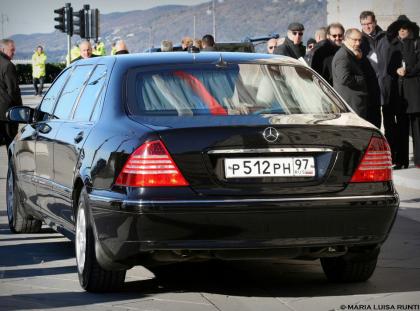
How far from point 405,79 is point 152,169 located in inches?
425

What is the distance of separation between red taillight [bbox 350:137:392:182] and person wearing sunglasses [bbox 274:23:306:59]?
922cm

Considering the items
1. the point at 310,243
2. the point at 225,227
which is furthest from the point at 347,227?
the point at 225,227

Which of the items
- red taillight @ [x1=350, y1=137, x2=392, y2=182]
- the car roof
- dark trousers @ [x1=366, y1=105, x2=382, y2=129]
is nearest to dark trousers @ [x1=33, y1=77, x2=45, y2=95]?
dark trousers @ [x1=366, y1=105, x2=382, y2=129]

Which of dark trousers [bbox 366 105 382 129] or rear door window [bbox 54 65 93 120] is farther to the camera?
dark trousers [bbox 366 105 382 129]

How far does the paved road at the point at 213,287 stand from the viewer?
669cm

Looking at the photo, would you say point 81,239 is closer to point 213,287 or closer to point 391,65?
point 213,287

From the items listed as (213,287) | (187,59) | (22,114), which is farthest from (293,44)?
(213,287)

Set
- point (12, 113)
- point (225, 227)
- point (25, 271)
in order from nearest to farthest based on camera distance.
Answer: point (225, 227) < point (25, 271) < point (12, 113)

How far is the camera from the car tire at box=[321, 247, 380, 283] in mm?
7355

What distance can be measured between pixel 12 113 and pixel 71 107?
4.47 ft

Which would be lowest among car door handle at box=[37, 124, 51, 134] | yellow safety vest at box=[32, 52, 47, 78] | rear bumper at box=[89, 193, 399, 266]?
yellow safety vest at box=[32, 52, 47, 78]

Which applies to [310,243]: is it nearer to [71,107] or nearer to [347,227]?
[347,227]

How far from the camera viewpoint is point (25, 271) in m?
8.08

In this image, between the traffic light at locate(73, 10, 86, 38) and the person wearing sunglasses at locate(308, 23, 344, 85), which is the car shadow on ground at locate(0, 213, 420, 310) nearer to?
the person wearing sunglasses at locate(308, 23, 344, 85)
